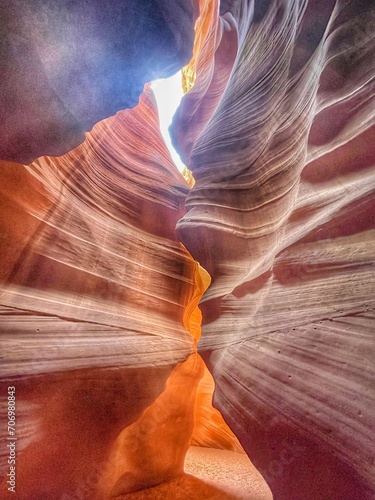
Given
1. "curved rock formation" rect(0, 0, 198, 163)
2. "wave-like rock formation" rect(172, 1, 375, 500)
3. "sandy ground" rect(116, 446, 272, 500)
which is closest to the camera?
"wave-like rock formation" rect(172, 1, 375, 500)

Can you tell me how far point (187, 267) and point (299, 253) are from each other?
9.94 feet

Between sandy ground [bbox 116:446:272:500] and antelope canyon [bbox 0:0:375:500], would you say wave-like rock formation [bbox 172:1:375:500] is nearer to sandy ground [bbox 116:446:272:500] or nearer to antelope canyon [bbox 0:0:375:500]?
antelope canyon [bbox 0:0:375:500]

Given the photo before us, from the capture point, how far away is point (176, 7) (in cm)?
386

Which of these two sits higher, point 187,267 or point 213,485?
point 187,267

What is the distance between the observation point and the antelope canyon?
167 centimetres

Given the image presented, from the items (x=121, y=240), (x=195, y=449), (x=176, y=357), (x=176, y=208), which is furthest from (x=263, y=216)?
(x=195, y=449)

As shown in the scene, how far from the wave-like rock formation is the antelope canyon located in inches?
0.5

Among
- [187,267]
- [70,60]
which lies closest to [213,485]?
[187,267]

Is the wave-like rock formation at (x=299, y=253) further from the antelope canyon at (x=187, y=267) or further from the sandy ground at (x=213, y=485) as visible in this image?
the sandy ground at (x=213, y=485)

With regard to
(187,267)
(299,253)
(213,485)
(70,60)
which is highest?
(70,60)

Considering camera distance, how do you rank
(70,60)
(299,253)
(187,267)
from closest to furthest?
(299,253) < (70,60) < (187,267)

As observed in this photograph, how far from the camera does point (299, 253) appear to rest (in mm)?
2100

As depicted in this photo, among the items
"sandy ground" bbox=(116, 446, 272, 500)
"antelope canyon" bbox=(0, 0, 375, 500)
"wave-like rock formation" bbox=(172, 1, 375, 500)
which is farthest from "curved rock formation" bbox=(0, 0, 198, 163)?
"sandy ground" bbox=(116, 446, 272, 500)

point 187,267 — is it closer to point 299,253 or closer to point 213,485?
point 213,485
